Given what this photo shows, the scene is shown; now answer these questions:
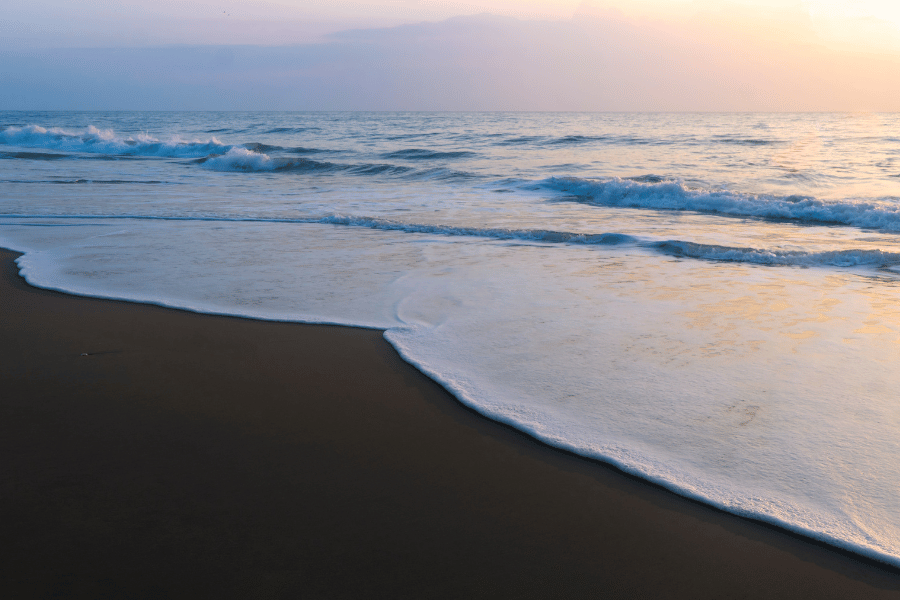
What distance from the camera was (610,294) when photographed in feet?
16.2

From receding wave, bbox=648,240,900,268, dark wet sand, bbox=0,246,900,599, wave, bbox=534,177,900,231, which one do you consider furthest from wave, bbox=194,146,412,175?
dark wet sand, bbox=0,246,900,599

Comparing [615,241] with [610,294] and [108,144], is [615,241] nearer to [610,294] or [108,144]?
[610,294]

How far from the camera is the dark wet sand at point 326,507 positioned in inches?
72.1

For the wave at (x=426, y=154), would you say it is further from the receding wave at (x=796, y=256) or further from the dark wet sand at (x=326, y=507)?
the dark wet sand at (x=326, y=507)

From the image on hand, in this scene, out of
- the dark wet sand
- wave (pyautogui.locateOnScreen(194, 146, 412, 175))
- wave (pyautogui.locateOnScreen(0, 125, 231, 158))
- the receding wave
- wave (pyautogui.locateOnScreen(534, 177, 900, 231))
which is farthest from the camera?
wave (pyautogui.locateOnScreen(0, 125, 231, 158))

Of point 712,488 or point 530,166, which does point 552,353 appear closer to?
point 712,488

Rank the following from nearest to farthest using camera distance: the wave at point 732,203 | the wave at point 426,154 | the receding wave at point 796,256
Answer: the receding wave at point 796,256 → the wave at point 732,203 → the wave at point 426,154

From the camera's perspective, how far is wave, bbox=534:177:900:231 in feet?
31.4

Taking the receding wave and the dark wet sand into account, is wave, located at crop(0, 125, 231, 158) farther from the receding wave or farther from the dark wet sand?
the dark wet sand

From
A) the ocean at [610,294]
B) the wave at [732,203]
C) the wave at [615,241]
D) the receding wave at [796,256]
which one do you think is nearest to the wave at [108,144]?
the ocean at [610,294]

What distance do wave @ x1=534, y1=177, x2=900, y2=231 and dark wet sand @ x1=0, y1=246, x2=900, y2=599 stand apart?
29.9 feet

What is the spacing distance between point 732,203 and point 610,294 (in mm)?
7448

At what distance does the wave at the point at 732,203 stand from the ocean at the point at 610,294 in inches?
2.3

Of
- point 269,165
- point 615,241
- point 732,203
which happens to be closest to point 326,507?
point 615,241
